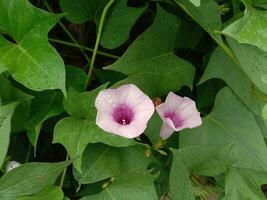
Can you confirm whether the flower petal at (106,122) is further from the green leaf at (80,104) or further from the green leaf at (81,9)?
the green leaf at (81,9)

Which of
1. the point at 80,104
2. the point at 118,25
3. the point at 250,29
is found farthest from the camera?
the point at 118,25

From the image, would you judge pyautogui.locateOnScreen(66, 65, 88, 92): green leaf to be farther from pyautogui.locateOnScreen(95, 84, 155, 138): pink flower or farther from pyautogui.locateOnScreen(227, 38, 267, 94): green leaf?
pyautogui.locateOnScreen(227, 38, 267, 94): green leaf

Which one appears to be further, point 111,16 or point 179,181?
point 111,16

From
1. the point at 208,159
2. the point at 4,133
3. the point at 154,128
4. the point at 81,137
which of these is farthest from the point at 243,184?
the point at 4,133

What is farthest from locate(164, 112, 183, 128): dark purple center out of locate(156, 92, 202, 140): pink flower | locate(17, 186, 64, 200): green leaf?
locate(17, 186, 64, 200): green leaf

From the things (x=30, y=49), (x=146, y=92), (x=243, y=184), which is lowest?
(x=243, y=184)

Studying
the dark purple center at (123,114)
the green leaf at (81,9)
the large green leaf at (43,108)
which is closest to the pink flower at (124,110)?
the dark purple center at (123,114)

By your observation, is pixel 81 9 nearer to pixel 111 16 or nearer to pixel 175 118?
pixel 111 16

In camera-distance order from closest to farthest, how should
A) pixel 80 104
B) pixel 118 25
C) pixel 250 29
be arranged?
pixel 250 29
pixel 80 104
pixel 118 25
